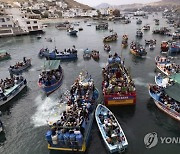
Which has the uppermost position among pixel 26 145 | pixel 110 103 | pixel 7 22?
pixel 7 22

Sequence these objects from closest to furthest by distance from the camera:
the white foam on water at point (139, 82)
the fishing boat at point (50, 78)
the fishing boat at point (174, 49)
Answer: the fishing boat at point (50, 78), the white foam on water at point (139, 82), the fishing boat at point (174, 49)

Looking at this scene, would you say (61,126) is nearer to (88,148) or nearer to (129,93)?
(88,148)

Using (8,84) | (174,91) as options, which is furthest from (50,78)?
(174,91)

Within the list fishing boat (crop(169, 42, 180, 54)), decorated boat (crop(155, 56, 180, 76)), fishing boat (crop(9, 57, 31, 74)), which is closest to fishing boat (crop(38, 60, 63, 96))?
fishing boat (crop(9, 57, 31, 74))

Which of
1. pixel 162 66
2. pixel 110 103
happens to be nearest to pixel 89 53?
pixel 162 66

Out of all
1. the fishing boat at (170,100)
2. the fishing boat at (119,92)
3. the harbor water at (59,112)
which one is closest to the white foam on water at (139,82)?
the harbor water at (59,112)

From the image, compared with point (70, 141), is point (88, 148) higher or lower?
lower

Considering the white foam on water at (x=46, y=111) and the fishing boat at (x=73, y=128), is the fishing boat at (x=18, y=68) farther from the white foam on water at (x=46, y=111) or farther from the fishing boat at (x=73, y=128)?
the fishing boat at (x=73, y=128)
